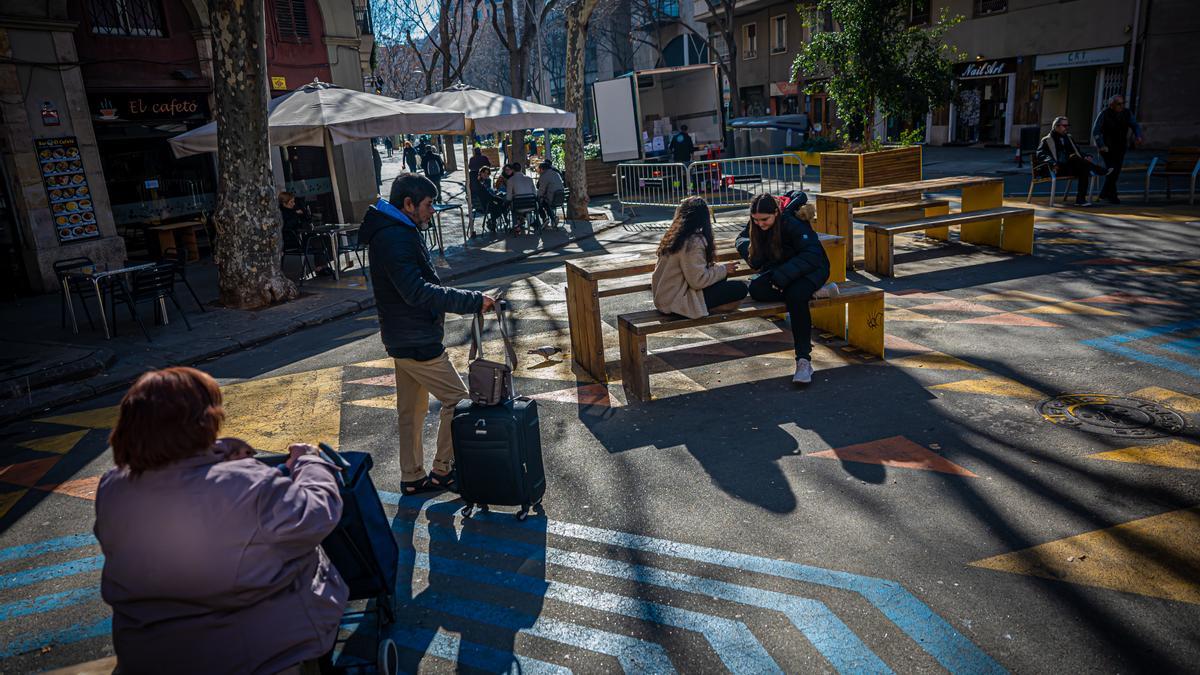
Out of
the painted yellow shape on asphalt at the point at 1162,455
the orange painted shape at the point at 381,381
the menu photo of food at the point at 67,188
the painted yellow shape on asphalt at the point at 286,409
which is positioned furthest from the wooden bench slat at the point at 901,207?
the menu photo of food at the point at 67,188

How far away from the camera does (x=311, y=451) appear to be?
9.73 feet

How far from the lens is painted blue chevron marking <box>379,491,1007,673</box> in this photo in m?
3.31

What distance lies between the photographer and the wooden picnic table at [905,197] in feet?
34.3

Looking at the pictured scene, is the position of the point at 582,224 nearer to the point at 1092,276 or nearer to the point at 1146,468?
the point at 1092,276

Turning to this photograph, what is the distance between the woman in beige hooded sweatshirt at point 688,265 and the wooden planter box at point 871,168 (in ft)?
24.5

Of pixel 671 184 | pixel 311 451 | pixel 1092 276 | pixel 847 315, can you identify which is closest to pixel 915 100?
pixel 671 184

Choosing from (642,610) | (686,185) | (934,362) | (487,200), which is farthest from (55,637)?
(487,200)

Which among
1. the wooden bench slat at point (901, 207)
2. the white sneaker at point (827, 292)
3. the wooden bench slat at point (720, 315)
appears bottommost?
the wooden bench slat at point (720, 315)

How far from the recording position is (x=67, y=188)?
13.7 meters

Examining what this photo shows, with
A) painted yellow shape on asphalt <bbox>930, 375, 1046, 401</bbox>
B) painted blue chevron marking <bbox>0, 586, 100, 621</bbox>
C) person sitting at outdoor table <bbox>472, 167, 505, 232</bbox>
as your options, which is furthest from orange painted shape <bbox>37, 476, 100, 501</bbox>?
person sitting at outdoor table <bbox>472, 167, 505, 232</bbox>

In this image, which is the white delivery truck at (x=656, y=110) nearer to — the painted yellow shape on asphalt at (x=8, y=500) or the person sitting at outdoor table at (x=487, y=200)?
the person sitting at outdoor table at (x=487, y=200)

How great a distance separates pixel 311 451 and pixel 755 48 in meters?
44.5

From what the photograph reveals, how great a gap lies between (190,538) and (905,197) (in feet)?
37.7

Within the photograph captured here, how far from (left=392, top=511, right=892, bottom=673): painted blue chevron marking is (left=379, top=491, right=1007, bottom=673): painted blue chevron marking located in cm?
18
